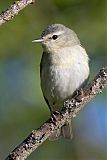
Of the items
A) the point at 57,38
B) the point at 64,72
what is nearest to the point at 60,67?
the point at 64,72

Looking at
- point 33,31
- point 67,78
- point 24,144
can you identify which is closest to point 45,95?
point 67,78

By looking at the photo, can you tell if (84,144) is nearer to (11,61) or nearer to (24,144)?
(11,61)

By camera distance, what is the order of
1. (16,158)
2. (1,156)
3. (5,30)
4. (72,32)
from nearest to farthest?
1. (16,158)
2. (5,30)
3. (72,32)
4. (1,156)

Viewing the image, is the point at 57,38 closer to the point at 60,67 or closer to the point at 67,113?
the point at 60,67

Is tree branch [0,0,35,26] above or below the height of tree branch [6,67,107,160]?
above

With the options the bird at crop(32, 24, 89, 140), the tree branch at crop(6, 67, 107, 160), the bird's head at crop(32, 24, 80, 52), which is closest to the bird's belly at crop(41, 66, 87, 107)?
the bird at crop(32, 24, 89, 140)

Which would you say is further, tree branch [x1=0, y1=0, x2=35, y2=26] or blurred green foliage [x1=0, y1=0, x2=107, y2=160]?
blurred green foliage [x1=0, y1=0, x2=107, y2=160]

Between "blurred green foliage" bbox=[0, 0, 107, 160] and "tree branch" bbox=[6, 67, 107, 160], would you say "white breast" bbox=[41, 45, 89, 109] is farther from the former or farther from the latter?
"tree branch" bbox=[6, 67, 107, 160]
